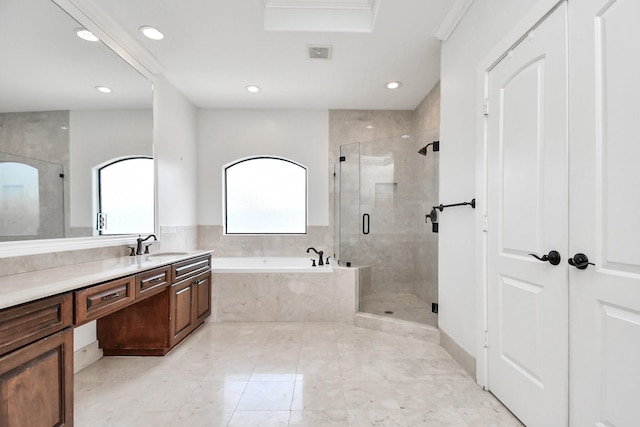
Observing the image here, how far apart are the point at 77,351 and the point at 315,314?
207cm

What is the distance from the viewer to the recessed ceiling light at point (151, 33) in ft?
8.27

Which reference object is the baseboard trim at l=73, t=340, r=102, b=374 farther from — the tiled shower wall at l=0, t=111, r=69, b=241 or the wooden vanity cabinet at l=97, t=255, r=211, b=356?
the tiled shower wall at l=0, t=111, r=69, b=241

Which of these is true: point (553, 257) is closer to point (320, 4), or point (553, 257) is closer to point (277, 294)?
point (320, 4)

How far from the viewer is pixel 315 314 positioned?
3.35 metres

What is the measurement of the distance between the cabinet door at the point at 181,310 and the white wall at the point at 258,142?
1.72 metres

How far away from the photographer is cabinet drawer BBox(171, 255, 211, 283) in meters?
2.63

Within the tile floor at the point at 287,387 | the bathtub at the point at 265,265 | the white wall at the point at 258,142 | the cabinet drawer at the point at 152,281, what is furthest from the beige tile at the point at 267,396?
Answer: the white wall at the point at 258,142

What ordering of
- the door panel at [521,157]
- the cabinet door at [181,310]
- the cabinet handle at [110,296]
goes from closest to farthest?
the door panel at [521,157], the cabinet handle at [110,296], the cabinet door at [181,310]

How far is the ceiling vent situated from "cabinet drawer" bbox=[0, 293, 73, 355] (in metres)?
2.60

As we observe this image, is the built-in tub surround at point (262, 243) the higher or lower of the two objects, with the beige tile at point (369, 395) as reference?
higher

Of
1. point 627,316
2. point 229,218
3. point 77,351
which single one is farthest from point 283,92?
point 627,316

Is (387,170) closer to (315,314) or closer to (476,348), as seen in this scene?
(315,314)

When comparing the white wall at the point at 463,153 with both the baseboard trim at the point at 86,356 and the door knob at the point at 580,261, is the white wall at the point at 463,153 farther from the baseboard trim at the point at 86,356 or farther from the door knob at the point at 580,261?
the baseboard trim at the point at 86,356

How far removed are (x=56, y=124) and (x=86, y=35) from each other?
0.80 meters
